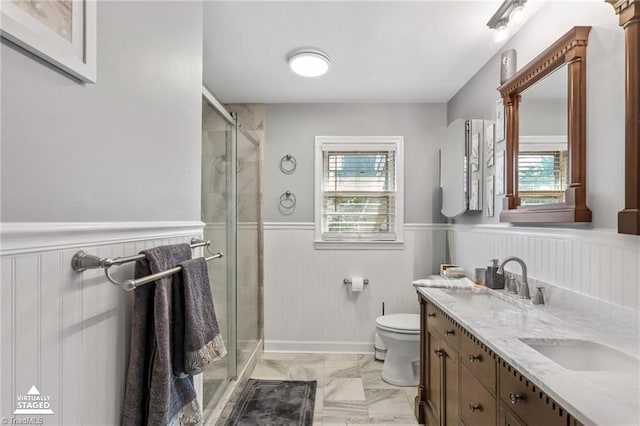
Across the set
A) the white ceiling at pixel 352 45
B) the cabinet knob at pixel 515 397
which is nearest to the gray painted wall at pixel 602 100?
the white ceiling at pixel 352 45

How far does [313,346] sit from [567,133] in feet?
8.72

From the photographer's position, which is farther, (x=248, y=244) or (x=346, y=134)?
(x=346, y=134)

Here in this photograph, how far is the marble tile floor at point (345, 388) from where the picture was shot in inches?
86.0

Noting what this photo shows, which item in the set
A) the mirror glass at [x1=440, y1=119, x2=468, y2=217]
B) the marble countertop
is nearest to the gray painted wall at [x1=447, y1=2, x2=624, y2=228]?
the marble countertop

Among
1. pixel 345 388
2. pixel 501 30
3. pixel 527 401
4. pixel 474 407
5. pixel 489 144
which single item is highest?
pixel 501 30

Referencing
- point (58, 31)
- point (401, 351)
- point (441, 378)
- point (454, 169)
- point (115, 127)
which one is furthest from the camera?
point (454, 169)

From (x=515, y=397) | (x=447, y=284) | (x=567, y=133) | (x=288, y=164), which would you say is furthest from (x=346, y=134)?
(x=515, y=397)

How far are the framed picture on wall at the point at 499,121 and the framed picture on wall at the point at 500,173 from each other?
0.33 feet

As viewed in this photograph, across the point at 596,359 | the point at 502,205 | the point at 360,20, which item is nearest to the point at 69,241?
the point at 596,359

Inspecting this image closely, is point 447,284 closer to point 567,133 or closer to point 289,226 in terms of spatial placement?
point 567,133

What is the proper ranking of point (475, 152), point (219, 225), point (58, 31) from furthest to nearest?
1. point (475, 152)
2. point (219, 225)
3. point (58, 31)

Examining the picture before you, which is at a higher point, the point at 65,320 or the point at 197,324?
the point at 65,320

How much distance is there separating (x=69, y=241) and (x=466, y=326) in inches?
53.8

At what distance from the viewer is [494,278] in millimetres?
2033
